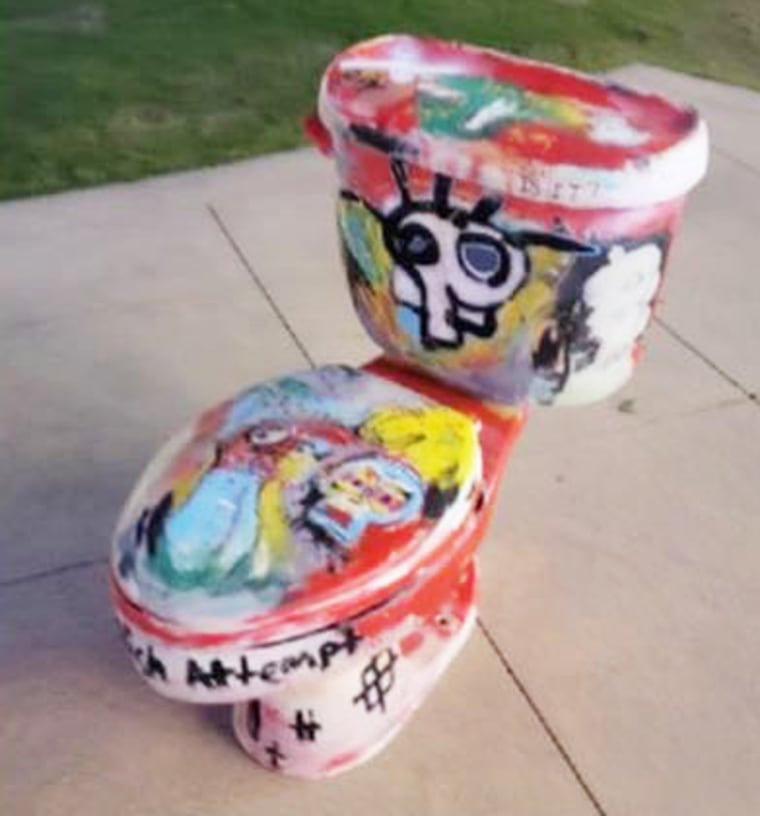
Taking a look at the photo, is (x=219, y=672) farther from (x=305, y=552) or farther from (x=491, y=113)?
(x=491, y=113)

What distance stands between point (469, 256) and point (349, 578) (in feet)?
1.42

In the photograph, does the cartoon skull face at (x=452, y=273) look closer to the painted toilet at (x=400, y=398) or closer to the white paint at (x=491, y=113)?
the painted toilet at (x=400, y=398)

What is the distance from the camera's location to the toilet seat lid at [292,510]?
4.33ft

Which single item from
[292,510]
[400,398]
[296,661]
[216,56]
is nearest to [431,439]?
[400,398]

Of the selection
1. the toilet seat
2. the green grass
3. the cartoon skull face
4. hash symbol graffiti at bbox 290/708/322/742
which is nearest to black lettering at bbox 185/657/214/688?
the toilet seat

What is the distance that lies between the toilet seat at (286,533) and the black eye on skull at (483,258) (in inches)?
6.9

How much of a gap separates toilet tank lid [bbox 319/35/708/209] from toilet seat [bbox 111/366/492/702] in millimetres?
314

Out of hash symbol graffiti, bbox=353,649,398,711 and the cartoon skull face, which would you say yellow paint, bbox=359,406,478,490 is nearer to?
the cartoon skull face

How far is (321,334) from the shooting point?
8.29 feet

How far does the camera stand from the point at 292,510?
4.56ft

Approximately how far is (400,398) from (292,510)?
0.86 feet

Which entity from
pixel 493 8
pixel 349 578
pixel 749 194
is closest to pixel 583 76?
pixel 349 578

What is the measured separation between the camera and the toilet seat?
1314mm

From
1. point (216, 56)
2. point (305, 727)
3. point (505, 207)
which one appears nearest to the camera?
point (505, 207)
